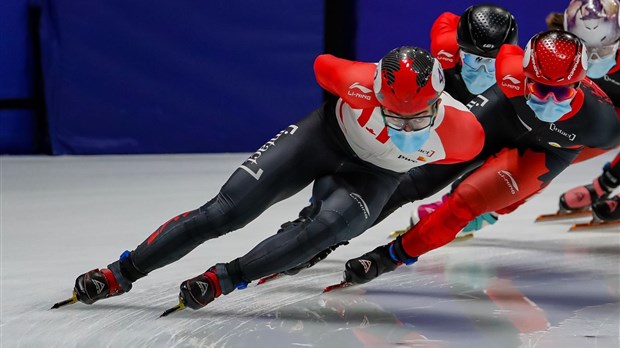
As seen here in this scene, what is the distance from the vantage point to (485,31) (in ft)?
14.7

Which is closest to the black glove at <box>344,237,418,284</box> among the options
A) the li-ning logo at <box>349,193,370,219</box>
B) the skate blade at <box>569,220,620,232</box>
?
the li-ning logo at <box>349,193,370,219</box>

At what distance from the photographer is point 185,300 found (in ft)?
11.8

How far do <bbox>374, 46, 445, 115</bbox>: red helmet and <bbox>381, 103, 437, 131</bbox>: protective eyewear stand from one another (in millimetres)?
24

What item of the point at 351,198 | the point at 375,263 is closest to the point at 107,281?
the point at 351,198

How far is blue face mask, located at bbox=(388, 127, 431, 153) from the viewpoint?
3.46 metres

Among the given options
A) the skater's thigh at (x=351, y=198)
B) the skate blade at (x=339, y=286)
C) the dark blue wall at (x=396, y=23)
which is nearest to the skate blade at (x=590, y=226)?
the skate blade at (x=339, y=286)

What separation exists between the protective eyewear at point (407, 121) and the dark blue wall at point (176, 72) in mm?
5659

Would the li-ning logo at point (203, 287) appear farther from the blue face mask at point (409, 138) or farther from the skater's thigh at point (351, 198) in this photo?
the blue face mask at point (409, 138)

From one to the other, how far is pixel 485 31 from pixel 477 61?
13 centimetres

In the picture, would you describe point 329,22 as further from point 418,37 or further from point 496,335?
point 496,335

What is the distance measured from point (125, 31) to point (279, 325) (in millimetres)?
5709

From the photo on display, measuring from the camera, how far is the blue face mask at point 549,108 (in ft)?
12.8

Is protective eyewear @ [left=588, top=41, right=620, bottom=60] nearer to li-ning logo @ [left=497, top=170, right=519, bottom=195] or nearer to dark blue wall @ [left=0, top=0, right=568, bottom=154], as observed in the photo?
li-ning logo @ [left=497, top=170, right=519, bottom=195]

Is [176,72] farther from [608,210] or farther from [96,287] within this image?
[96,287]
